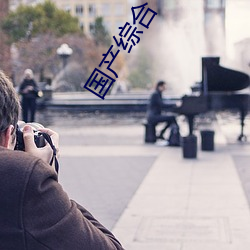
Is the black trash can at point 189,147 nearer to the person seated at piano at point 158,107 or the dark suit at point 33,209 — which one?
the person seated at piano at point 158,107

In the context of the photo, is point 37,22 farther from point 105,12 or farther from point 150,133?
point 105,12

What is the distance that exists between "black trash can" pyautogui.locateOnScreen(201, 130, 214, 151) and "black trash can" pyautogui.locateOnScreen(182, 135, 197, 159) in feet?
4.14

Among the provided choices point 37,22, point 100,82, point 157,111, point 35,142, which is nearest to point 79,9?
point 37,22

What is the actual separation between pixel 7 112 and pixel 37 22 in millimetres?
45257

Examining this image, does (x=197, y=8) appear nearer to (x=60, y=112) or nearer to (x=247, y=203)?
(x=60, y=112)

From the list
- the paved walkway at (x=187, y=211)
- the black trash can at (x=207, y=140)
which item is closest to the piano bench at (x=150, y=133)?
the black trash can at (x=207, y=140)

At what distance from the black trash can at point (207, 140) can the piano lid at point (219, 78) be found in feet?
4.36

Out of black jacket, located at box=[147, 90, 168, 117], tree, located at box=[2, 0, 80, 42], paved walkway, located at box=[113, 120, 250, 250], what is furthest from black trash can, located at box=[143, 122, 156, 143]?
tree, located at box=[2, 0, 80, 42]

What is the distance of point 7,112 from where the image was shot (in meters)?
1.87

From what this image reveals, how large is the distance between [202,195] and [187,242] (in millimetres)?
2391

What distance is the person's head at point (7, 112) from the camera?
6.10 ft

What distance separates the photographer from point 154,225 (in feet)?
22.1

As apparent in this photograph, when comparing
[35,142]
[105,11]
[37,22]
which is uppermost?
[35,142]

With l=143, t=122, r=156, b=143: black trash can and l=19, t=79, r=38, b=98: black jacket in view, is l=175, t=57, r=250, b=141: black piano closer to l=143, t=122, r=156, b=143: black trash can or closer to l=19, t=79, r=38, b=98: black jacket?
l=143, t=122, r=156, b=143: black trash can
